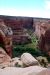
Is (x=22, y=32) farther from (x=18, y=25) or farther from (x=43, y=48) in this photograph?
(x=43, y=48)

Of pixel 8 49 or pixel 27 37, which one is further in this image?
pixel 27 37

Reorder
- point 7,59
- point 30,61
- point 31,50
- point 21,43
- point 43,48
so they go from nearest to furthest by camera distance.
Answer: point 30,61
point 7,59
point 31,50
point 43,48
point 21,43

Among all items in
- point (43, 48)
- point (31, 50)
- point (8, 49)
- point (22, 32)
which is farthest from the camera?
point (22, 32)

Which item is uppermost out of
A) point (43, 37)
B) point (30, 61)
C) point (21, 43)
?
point (30, 61)

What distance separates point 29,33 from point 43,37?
169 inches

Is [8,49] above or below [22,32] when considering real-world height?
above

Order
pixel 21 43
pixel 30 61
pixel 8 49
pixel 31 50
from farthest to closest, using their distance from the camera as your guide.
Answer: pixel 21 43 < pixel 31 50 < pixel 8 49 < pixel 30 61

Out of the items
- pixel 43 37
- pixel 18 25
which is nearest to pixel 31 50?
pixel 43 37

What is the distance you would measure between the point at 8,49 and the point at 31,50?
16.7 feet

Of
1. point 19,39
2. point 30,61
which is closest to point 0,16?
point 19,39

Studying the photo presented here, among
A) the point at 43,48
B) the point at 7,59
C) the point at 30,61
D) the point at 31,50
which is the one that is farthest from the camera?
the point at 43,48

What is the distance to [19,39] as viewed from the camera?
16.3 m

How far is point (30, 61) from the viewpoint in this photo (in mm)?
4719

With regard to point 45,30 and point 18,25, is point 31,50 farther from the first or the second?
point 18,25
